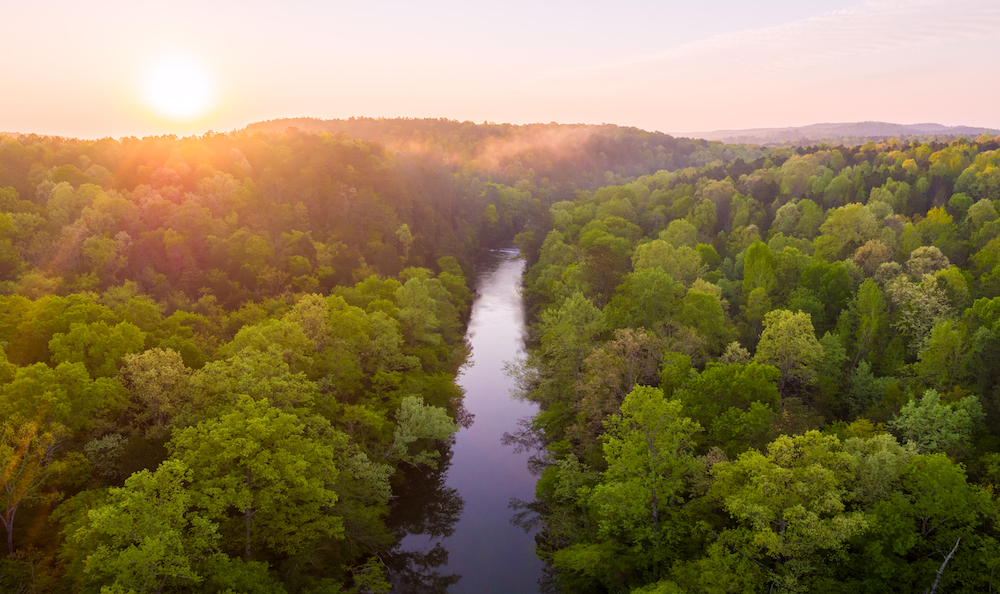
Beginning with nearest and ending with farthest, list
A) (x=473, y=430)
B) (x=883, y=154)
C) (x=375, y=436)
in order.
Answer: (x=375, y=436) → (x=473, y=430) → (x=883, y=154)

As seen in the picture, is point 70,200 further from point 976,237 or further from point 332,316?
point 976,237

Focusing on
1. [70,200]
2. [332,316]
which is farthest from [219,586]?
[70,200]

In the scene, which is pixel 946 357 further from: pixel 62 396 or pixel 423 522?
pixel 62 396

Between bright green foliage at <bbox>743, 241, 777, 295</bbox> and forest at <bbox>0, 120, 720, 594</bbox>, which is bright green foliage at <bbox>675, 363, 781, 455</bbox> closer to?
forest at <bbox>0, 120, 720, 594</bbox>

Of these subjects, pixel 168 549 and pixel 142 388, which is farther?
pixel 142 388

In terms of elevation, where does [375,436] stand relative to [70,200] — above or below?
below

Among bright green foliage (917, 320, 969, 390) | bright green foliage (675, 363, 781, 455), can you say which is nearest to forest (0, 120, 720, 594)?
bright green foliage (675, 363, 781, 455)

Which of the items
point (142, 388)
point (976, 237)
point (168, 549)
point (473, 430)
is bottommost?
point (473, 430)
